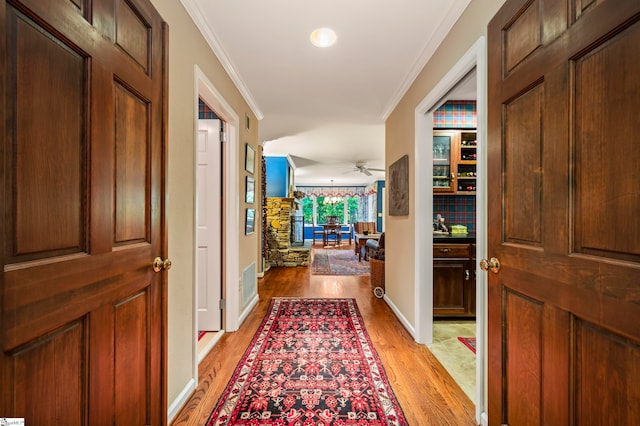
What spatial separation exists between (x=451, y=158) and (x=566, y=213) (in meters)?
2.52

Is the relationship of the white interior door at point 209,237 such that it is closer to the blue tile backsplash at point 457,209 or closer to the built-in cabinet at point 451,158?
the built-in cabinet at point 451,158

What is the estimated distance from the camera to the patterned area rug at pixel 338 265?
5.53 m

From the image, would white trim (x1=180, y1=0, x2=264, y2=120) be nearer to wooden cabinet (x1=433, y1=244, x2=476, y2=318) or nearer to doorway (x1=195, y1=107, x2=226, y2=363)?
doorway (x1=195, y1=107, x2=226, y2=363)

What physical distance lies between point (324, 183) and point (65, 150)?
36.1ft

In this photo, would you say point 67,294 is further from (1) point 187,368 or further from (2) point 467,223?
(2) point 467,223

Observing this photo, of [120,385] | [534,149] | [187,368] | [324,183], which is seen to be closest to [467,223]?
[534,149]

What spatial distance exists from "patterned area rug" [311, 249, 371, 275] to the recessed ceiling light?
408 centimetres

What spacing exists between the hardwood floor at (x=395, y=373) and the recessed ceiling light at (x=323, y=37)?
8.05 ft

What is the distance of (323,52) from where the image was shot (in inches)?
90.9

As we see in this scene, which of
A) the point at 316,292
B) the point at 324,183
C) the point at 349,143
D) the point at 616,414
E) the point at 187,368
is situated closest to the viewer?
the point at 616,414

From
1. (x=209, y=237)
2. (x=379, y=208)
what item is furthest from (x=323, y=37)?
(x=379, y=208)

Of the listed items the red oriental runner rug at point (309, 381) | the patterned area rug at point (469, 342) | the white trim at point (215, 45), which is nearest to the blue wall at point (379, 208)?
the white trim at point (215, 45)

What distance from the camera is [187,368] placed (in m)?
1.74

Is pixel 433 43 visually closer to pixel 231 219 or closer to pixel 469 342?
pixel 231 219
